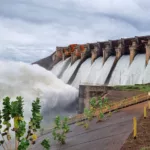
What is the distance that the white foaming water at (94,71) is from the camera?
41969 millimetres

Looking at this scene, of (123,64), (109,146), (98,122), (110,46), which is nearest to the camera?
(109,146)

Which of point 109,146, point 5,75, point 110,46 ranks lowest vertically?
point 109,146

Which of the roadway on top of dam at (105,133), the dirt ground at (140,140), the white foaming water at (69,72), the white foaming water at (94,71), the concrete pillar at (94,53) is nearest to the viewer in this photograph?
the dirt ground at (140,140)

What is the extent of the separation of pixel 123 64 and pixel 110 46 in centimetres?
408

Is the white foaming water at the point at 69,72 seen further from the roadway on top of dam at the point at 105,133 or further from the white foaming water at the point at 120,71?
the roadway on top of dam at the point at 105,133

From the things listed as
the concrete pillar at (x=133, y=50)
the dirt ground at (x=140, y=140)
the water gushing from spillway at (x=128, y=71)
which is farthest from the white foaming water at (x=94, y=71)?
the dirt ground at (x=140, y=140)

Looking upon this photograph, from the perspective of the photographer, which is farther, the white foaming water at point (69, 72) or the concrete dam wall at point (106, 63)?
the white foaming water at point (69, 72)

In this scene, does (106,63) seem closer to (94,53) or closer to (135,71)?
(94,53)

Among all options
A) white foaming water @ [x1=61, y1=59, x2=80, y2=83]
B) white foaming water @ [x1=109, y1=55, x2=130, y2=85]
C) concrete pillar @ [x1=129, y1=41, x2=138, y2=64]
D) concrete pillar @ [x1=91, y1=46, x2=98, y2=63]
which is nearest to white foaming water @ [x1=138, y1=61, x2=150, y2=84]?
white foaming water @ [x1=109, y1=55, x2=130, y2=85]

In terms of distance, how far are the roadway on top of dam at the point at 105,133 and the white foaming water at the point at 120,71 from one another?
18547 mm

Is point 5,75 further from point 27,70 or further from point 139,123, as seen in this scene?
point 139,123

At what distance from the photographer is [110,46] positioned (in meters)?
42.9

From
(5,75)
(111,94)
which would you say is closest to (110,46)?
(5,75)

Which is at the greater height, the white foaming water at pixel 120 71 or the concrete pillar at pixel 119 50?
the concrete pillar at pixel 119 50
